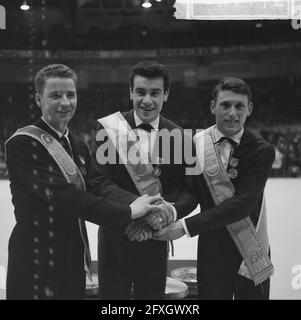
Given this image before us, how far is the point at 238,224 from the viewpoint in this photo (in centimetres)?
173

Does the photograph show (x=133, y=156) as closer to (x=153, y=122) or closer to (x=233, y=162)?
(x=153, y=122)

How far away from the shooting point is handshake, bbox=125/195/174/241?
1565mm

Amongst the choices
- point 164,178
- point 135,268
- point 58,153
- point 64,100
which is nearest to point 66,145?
point 58,153

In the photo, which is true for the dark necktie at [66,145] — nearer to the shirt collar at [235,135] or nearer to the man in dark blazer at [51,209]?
the man in dark blazer at [51,209]

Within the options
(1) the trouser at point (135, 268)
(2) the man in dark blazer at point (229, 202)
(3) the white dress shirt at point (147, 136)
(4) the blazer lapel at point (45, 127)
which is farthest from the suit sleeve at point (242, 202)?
(4) the blazer lapel at point (45, 127)

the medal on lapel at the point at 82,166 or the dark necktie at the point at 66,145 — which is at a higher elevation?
the dark necktie at the point at 66,145

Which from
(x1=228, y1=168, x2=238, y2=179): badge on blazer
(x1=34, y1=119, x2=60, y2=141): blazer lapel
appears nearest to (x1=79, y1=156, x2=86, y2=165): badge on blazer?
(x1=34, y1=119, x2=60, y2=141): blazer lapel

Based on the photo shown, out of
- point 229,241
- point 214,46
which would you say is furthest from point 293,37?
point 229,241

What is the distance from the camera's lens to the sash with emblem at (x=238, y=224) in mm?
1712

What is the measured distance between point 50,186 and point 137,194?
35 cm

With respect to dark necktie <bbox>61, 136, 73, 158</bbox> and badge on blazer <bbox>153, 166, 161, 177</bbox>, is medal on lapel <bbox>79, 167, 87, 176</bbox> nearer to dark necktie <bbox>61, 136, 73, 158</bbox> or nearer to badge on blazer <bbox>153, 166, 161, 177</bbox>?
dark necktie <bbox>61, 136, 73, 158</bbox>

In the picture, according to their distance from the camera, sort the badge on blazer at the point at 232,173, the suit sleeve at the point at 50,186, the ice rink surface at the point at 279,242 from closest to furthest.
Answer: the suit sleeve at the point at 50,186
the badge on blazer at the point at 232,173
the ice rink surface at the point at 279,242

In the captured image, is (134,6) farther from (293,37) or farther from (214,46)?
(293,37)

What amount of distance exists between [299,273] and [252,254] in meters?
0.27
